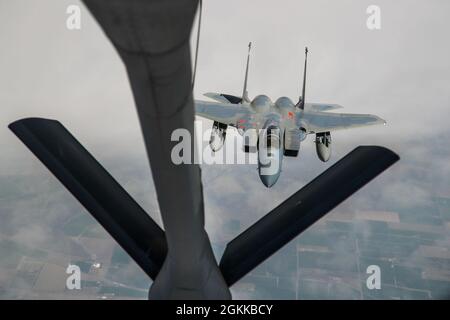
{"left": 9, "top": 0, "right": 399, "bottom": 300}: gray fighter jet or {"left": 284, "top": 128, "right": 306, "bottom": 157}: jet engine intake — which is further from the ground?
{"left": 9, "top": 0, "right": 399, "bottom": 300}: gray fighter jet

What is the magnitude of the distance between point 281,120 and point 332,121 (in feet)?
13.6

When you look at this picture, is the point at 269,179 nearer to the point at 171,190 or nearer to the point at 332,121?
the point at 332,121

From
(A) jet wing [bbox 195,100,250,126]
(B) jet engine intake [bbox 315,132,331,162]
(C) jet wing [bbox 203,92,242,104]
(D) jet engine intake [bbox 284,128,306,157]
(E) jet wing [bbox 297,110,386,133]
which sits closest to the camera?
Result: (D) jet engine intake [bbox 284,128,306,157]

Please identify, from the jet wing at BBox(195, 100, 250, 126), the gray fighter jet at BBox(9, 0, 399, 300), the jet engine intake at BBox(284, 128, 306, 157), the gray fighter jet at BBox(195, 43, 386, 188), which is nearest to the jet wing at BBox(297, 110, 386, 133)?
the gray fighter jet at BBox(195, 43, 386, 188)

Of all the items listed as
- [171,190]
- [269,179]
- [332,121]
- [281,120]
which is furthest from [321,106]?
[171,190]

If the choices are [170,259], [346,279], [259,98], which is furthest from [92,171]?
[346,279]

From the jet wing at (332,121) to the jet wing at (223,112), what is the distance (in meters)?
4.04

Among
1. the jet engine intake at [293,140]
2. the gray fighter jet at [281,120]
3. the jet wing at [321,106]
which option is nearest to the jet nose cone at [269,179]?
the gray fighter jet at [281,120]

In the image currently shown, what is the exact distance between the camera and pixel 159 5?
3.98m

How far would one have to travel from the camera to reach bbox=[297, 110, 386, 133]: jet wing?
2780cm

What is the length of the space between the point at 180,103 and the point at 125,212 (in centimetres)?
423

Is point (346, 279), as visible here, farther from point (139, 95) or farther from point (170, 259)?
point (139, 95)

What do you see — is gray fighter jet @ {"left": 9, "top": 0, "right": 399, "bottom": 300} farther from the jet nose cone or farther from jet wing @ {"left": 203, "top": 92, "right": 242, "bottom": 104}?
jet wing @ {"left": 203, "top": 92, "right": 242, "bottom": 104}
